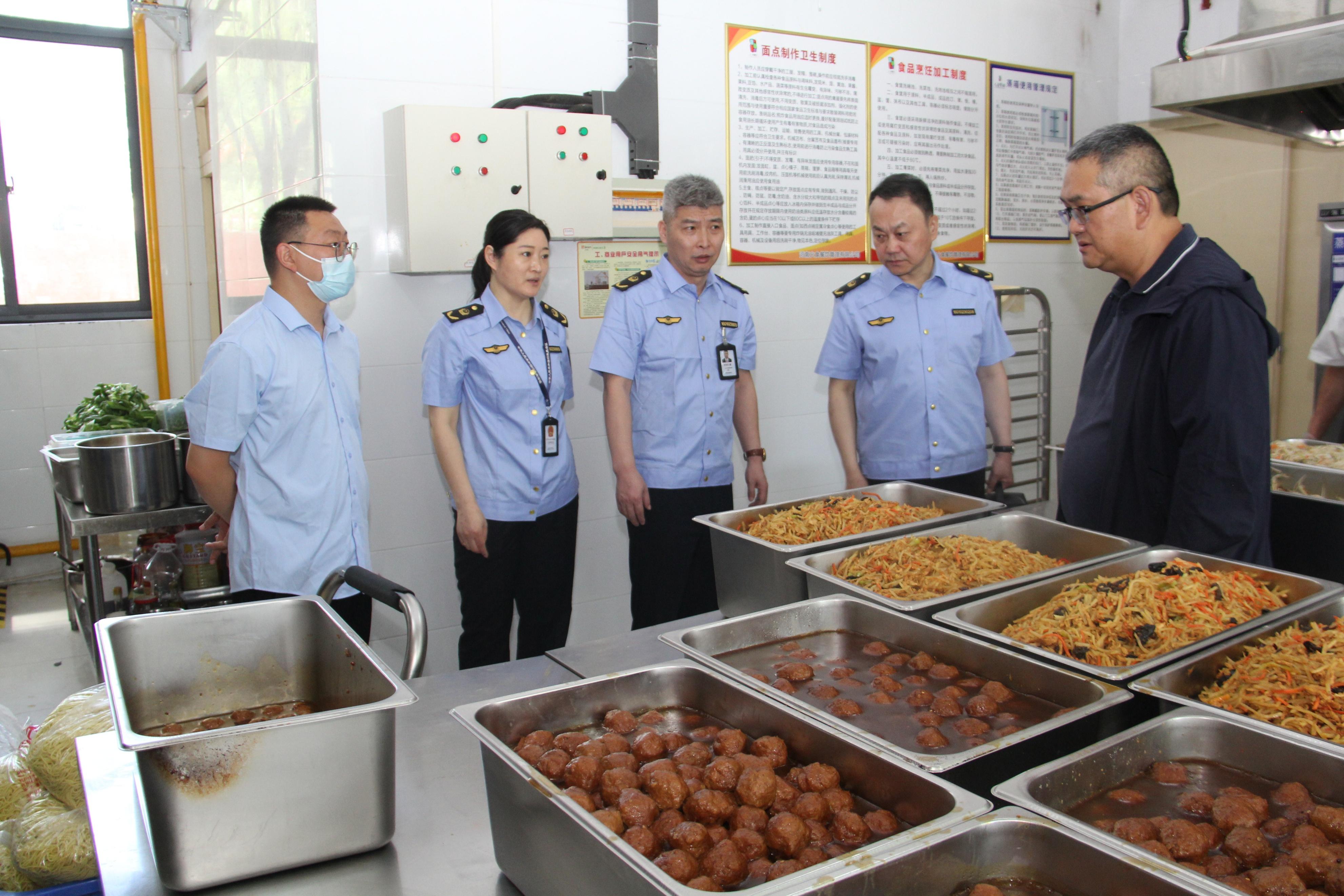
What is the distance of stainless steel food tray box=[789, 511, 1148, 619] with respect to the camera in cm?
180

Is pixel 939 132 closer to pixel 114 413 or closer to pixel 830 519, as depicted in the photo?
pixel 830 519

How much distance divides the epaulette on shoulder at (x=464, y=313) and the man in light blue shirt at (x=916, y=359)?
47.9 inches

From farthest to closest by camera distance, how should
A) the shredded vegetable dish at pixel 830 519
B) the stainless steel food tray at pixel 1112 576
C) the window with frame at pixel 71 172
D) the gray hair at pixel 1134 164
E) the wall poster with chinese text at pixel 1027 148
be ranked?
the window with frame at pixel 71 172 → the wall poster with chinese text at pixel 1027 148 → the shredded vegetable dish at pixel 830 519 → the gray hair at pixel 1134 164 → the stainless steel food tray at pixel 1112 576

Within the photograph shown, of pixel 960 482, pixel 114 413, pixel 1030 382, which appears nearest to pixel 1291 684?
pixel 960 482

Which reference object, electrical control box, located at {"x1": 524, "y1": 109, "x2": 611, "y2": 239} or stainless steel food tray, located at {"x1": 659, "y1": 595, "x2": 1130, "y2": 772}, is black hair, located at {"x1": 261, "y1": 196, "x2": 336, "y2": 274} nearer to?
electrical control box, located at {"x1": 524, "y1": 109, "x2": 611, "y2": 239}

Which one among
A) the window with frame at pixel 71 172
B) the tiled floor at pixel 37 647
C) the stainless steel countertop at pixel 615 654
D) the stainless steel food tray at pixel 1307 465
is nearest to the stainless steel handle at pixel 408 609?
the stainless steel countertop at pixel 615 654

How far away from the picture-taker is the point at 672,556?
330cm

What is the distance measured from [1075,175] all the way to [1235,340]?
21.1 inches

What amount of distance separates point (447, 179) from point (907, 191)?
5.08 feet

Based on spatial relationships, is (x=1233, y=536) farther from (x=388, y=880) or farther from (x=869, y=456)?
(x=388, y=880)

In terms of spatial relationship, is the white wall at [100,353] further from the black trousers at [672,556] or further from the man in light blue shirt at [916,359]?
the man in light blue shirt at [916,359]

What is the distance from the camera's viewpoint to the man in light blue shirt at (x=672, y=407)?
324 centimetres

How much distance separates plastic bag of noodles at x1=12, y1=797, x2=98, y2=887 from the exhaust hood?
279 centimetres

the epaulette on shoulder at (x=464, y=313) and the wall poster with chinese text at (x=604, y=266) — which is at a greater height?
the wall poster with chinese text at (x=604, y=266)
